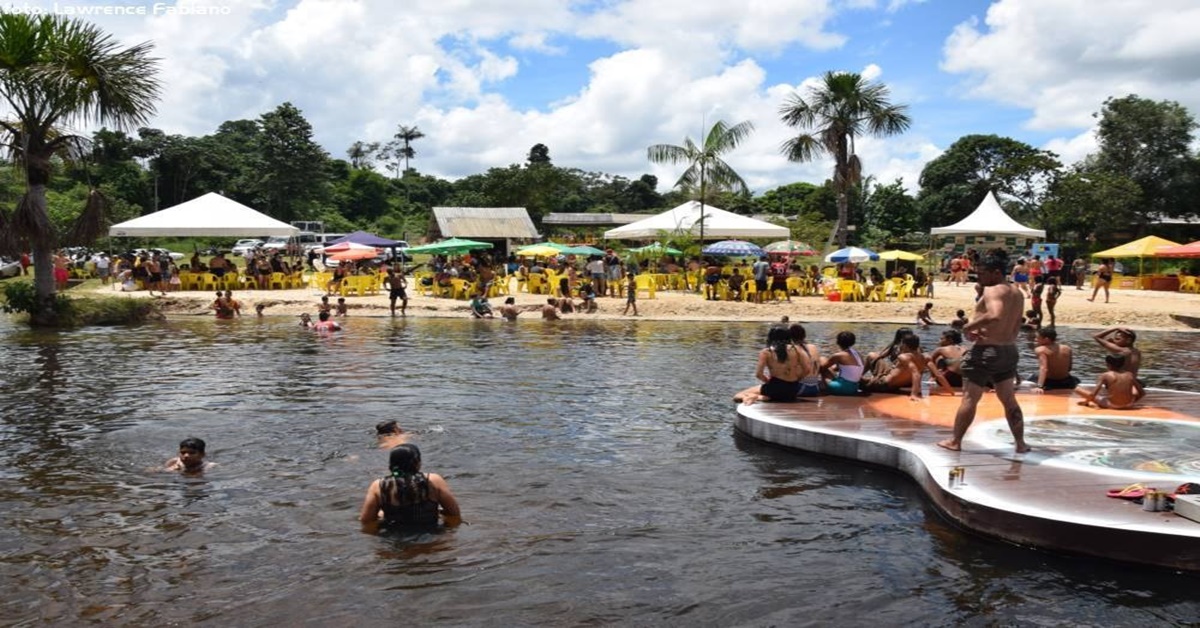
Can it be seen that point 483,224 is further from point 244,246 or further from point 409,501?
point 409,501

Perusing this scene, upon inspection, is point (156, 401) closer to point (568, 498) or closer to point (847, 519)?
point (568, 498)

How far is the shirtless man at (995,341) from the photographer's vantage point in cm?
704

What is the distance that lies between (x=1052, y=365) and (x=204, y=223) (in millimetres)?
24533

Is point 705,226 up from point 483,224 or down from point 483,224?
down

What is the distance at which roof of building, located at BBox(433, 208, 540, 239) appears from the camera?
4859 centimetres

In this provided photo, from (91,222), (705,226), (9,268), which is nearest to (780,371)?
(91,222)

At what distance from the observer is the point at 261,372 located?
14.1 m

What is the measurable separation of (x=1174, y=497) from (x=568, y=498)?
4.43 metres

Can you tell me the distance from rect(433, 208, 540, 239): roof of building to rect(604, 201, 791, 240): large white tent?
64.3ft

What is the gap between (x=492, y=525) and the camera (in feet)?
22.5

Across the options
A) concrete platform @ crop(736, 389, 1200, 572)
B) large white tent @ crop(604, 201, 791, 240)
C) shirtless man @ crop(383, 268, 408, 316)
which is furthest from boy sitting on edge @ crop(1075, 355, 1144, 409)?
large white tent @ crop(604, 201, 791, 240)

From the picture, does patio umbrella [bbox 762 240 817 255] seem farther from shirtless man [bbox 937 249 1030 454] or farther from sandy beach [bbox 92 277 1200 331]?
shirtless man [bbox 937 249 1030 454]

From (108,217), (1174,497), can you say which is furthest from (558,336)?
(1174,497)

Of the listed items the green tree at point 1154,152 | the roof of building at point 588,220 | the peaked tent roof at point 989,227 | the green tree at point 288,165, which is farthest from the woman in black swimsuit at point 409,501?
the green tree at point 288,165
